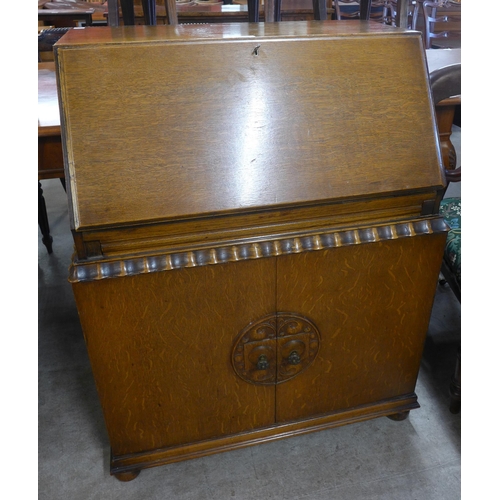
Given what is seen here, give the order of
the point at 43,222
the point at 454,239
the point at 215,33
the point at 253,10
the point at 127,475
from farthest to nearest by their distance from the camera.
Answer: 1. the point at 43,222
2. the point at 253,10
3. the point at 454,239
4. the point at 127,475
5. the point at 215,33

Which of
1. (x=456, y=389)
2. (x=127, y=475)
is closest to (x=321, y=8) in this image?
(x=456, y=389)

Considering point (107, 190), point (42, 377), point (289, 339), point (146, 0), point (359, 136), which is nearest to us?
point (107, 190)

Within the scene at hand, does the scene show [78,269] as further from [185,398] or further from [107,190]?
[185,398]

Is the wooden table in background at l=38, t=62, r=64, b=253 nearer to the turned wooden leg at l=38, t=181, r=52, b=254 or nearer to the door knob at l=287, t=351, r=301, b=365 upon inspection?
the turned wooden leg at l=38, t=181, r=52, b=254

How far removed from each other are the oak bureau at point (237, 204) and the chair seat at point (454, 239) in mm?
232

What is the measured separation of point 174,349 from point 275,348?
262 millimetres

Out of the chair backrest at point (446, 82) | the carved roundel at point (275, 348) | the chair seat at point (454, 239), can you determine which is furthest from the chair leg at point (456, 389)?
the chair backrest at point (446, 82)

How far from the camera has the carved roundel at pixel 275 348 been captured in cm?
121

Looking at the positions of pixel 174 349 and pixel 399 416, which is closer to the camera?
pixel 174 349

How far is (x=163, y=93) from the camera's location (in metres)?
1.01

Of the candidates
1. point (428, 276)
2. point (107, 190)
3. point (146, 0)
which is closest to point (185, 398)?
point (107, 190)

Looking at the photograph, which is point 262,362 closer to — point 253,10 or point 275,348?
point 275,348

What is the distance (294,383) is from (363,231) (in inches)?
19.0

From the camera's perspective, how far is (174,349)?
118cm
